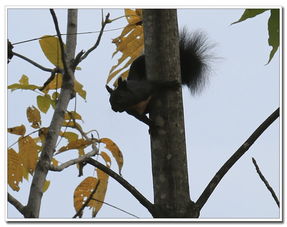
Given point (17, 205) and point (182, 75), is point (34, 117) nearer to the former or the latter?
point (17, 205)

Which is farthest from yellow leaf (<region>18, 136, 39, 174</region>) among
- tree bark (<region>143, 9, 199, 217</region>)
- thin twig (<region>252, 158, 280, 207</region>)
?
thin twig (<region>252, 158, 280, 207</region>)

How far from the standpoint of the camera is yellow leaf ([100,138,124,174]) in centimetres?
255

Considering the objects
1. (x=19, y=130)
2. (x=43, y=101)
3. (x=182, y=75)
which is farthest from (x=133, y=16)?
(x=182, y=75)

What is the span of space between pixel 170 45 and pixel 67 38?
2.74 ft

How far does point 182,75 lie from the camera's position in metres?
5.21

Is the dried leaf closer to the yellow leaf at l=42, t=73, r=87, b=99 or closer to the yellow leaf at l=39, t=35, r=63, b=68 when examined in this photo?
the yellow leaf at l=42, t=73, r=87, b=99

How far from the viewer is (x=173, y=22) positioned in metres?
2.86

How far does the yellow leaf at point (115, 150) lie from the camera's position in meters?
2.55

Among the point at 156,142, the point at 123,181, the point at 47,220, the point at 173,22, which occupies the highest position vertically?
the point at 173,22

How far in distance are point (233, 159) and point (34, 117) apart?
43.2 inches

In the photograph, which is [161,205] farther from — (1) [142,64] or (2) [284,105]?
(1) [142,64]

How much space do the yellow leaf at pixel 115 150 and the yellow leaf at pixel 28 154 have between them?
1.34 feet

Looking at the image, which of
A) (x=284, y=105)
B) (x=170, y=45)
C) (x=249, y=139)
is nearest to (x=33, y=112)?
(x=170, y=45)

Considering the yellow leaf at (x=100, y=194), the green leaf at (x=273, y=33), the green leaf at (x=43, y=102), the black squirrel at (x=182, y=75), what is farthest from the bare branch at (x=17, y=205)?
the black squirrel at (x=182, y=75)
